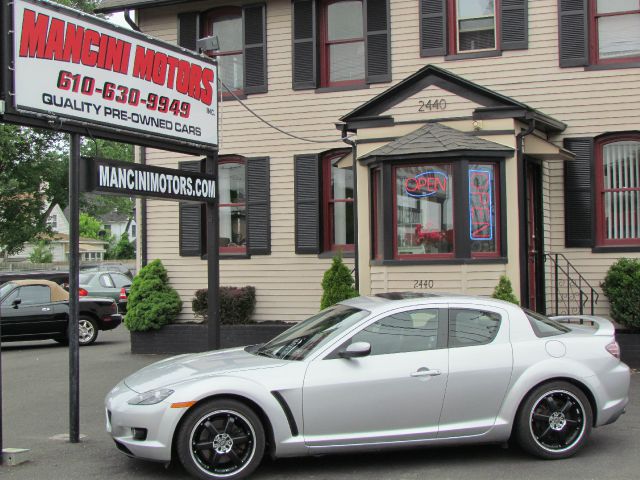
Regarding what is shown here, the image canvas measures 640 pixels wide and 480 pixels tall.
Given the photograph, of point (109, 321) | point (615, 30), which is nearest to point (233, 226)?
point (109, 321)

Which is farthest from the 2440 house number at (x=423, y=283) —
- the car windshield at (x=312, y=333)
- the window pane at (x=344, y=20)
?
the window pane at (x=344, y=20)

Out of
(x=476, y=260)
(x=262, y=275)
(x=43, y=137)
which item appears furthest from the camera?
(x=43, y=137)

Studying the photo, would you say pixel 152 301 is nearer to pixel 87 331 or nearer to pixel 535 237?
pixel 87 331

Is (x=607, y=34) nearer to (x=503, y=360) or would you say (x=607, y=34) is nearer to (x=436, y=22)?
(x=436, y=22)

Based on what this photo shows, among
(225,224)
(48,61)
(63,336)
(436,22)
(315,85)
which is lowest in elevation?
(63,336)

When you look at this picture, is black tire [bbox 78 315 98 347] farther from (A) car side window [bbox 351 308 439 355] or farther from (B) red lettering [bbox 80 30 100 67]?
(A) car side window [bbox 351 308 439 355]

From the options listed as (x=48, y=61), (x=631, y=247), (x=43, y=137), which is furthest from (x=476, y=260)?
(x=43, y=137)

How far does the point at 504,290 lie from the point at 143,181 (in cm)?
536

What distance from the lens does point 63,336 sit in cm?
1672

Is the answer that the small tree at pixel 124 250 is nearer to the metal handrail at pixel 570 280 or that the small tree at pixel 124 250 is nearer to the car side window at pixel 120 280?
the car side window at pixel 120 280

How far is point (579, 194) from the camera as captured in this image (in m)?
12.7

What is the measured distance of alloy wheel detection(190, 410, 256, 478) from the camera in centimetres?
608

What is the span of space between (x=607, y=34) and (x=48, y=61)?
9.26 m

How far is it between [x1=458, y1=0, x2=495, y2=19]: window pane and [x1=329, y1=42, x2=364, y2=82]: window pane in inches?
72.8
